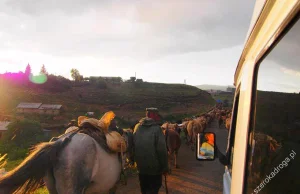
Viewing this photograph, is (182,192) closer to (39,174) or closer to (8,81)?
(39,174)

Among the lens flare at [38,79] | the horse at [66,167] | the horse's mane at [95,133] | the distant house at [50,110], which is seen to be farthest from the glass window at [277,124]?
the lens flare at [38,79]

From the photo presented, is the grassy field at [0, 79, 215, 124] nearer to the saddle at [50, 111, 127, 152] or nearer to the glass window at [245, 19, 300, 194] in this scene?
the saddle at [50, 111, 127, 152]

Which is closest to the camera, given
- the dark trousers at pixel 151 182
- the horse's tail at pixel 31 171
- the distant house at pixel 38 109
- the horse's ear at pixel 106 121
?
the horse's tail at pixel 31 171

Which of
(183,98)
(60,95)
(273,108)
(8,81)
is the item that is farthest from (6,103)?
(273,108)

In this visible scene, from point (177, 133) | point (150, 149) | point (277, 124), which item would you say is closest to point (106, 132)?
point (150, 149)

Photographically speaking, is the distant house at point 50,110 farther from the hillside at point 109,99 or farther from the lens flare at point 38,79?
the lens flare at point 38,79

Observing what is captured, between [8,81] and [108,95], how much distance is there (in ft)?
74.9

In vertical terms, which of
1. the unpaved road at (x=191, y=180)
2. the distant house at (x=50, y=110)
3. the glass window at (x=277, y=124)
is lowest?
the distant house at (x=50, y=110)

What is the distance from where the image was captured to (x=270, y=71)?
3.98ft

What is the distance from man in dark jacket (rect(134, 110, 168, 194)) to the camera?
484 cm

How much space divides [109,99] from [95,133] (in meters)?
61.2

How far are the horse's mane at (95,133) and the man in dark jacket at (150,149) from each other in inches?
36.1

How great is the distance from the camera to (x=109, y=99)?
212 ft

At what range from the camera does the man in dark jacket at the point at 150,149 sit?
191 inches
